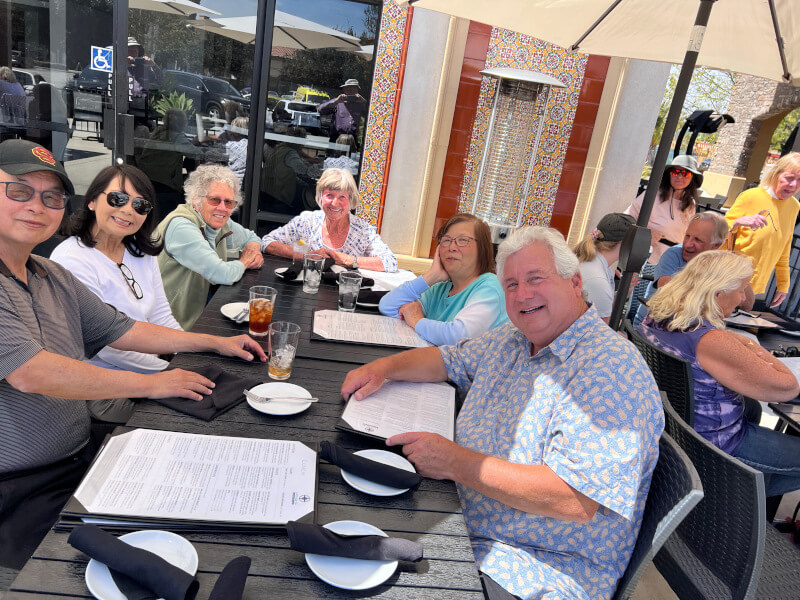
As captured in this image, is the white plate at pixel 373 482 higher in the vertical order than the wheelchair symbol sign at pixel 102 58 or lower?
lower

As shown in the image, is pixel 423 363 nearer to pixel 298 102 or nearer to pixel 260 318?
pixel 260 318

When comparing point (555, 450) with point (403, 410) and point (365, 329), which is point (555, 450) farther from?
point (365, 329)

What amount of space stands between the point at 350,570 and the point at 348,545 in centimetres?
4

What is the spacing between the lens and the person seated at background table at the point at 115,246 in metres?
2.11

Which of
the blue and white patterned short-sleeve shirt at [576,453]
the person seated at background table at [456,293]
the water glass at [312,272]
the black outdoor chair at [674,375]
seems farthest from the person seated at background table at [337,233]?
the blue and white patterned short-sleeve shirt at [576,453]

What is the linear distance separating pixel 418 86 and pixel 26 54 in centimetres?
331

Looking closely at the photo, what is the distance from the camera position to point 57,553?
3.02ft

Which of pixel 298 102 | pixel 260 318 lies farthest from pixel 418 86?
pixel 260 318

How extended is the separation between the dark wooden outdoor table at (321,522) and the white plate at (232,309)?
399 millimetres

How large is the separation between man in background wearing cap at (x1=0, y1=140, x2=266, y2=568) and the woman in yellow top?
3.89 meters

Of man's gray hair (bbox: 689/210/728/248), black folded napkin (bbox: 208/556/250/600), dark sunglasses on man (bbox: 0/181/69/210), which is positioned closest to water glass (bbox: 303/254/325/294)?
dark sunglasses on man (bbox: 0/181/69/210)

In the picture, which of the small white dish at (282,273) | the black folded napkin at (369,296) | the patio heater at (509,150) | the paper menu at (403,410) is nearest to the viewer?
the paper menu at (403,410)

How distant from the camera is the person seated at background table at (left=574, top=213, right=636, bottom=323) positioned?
3176mm

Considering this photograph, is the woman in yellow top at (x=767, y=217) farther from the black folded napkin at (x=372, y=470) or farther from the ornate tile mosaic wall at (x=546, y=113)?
the black folded napkin at (x=372, y=470)
